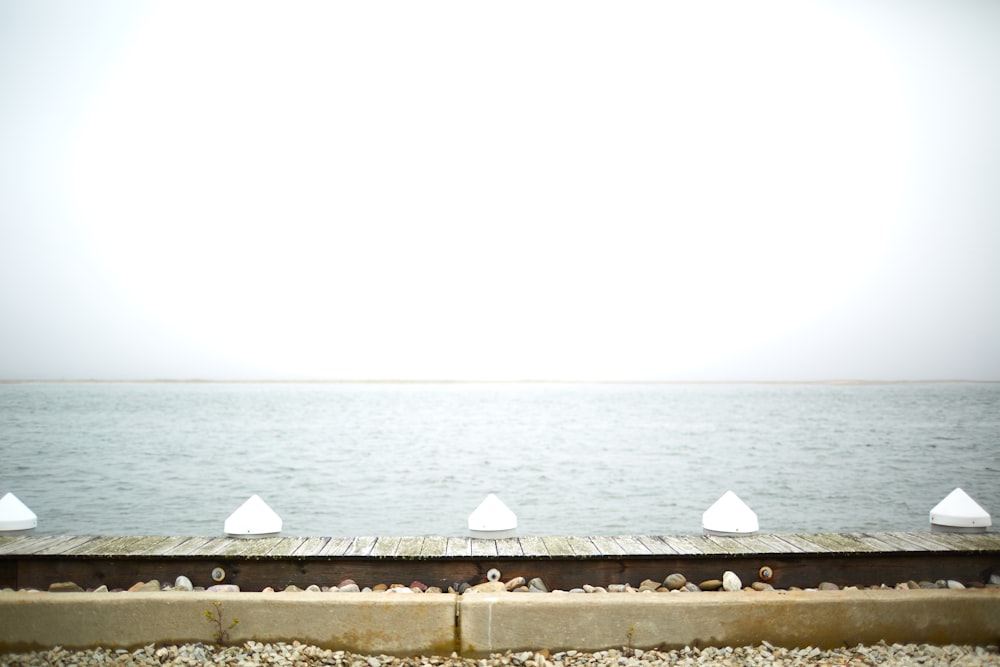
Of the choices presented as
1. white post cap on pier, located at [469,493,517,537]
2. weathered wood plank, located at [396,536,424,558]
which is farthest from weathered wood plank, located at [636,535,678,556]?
weathered wood plank, located at [396,536,424,558]

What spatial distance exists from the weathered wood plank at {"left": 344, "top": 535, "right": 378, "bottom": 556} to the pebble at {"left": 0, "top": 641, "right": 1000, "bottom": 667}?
0.90 meters

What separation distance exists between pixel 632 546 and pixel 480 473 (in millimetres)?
20601

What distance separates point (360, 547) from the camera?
473cm

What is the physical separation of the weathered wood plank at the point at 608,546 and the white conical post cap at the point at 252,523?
2.30 metres

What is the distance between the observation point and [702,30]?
1783 cm

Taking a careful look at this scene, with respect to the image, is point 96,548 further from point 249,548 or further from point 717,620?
point 717,620

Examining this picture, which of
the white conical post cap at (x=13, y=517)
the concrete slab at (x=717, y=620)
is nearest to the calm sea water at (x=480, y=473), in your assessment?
the white conical post cap at (x=13, y=517)

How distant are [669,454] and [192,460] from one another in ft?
57.9

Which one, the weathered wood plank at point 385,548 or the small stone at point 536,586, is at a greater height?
the weathered wood plank at point 385,548

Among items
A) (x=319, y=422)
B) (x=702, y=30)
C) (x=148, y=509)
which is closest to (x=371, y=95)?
(x=702, y=30)

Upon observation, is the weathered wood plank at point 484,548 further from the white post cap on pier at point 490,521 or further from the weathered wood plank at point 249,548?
the weathered wood plank at point 249,548

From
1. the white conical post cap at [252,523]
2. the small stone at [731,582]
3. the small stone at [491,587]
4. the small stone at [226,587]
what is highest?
the white conical post cap at [252,523]

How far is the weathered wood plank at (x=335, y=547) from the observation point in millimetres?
4551

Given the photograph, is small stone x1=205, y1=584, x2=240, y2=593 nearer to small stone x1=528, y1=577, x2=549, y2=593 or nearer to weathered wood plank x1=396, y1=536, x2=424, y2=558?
weathered wood plank x1=396, y1=536, x2=424, y2=558
